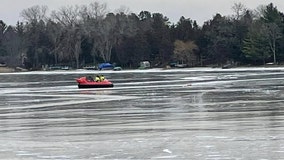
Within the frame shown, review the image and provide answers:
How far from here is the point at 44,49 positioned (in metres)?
134

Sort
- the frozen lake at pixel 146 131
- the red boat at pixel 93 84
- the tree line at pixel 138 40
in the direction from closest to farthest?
the frozen lake at pixel 146 131 → the red boat at pixel 93 84 → the tree line at pixel 138 40

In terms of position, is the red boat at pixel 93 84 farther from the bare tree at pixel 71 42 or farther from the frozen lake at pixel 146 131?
Result: the bare tree at pixel 71 42

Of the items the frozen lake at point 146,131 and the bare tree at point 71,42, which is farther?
the bare tree at point 71,42

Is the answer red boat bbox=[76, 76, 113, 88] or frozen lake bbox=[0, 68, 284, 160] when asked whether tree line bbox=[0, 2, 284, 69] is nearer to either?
red boat bbox=[76, 76, 113, 88]

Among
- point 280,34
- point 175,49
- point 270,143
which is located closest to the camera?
point 270,143

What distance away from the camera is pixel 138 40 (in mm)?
117875

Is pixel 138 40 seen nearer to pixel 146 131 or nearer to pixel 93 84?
pixel 93 84

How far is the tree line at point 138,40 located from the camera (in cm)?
10450

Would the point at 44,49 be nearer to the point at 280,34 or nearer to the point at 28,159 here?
the point at 280,34

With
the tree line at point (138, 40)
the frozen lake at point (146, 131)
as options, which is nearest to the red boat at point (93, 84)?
the frozen lake at point (146, 131)

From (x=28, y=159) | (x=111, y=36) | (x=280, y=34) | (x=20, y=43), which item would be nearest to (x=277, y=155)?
(x=28, y=159)

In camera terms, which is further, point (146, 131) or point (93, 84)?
point (93, 84)

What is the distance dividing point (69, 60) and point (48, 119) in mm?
112659

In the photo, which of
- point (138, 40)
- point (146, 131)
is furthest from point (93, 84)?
point (138, 40)
